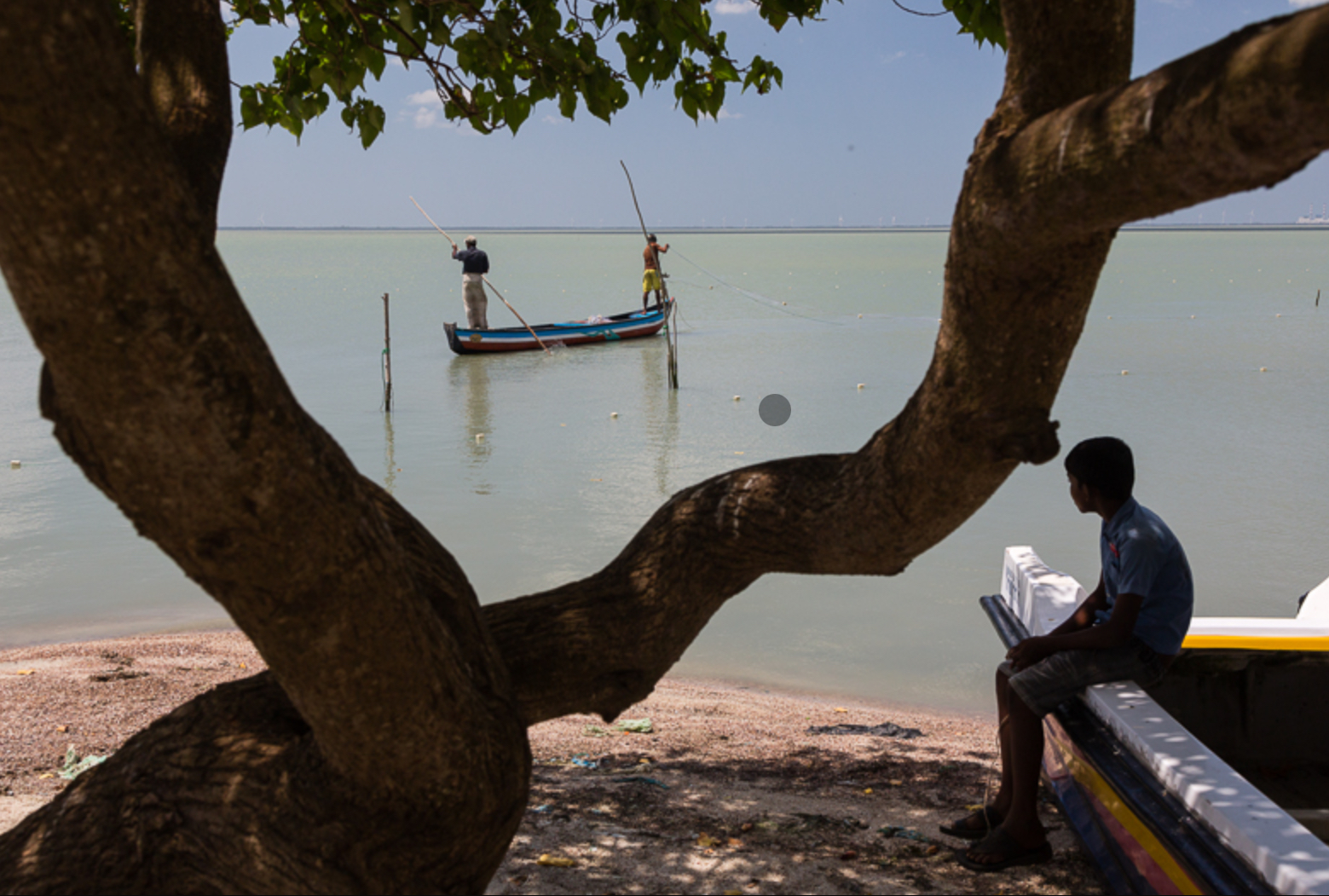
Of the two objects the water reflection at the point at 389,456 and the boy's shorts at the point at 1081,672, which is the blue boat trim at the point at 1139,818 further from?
the water reflection at the point at 389,456

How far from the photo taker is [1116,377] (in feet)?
54.2

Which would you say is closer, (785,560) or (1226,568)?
(785,560)

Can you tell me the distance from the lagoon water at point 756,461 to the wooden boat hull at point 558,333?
0.35 metres

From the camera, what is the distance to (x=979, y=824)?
364 centimetres

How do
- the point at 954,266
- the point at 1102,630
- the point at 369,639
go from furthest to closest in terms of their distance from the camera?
the point at 1102,630
the point at 954,266
the point at 369,639

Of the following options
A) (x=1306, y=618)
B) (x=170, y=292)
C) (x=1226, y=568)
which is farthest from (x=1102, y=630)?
(x=1226, y=568)

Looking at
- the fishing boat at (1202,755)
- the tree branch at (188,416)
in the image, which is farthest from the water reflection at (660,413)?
the tree branch at (188,416)

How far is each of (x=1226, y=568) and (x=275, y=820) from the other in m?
7.75

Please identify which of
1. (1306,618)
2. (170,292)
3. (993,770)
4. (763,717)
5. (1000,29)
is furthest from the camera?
(763,717)

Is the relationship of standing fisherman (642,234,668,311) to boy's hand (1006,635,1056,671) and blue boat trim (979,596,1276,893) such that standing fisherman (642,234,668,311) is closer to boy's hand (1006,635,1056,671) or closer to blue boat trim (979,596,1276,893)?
boy's hand (1006,635,1056,671)

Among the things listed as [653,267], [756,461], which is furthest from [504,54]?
[653,267]

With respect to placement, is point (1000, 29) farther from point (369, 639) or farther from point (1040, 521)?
point (1040, 521)

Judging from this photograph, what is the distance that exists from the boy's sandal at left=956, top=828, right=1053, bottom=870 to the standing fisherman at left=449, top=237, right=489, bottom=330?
55.1 ft

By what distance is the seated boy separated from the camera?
3.29m
